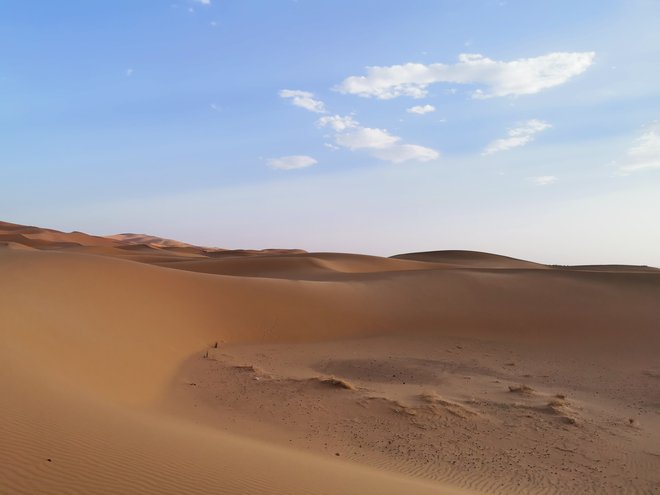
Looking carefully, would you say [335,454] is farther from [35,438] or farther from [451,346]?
[451,346]

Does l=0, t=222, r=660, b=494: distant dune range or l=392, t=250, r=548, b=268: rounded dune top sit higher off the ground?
l=392, t=250, r=548, b=268: rounded dune top

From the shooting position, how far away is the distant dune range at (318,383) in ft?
18.4

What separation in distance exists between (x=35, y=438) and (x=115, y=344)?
7.07 m

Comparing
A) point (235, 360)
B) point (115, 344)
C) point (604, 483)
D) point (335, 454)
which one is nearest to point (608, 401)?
Answer: point (604, 483)

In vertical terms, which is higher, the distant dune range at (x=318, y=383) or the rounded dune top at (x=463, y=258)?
the rounded dune top at (x=463, y=258)

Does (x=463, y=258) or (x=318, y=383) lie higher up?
(x=463, y=258)

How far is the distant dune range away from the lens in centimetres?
560

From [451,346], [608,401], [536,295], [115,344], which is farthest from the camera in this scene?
[536,295]

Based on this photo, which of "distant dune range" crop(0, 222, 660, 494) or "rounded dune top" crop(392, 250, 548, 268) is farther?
"rounded dune top" crop(392, 250, 548, 268)

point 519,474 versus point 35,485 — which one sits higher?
point 35,485

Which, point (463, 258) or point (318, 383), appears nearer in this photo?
point (318, 383)

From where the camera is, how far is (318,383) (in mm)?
11344

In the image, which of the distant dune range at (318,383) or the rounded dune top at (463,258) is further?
the rounded dune top at (463,258)

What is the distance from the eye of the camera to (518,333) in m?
18.0
